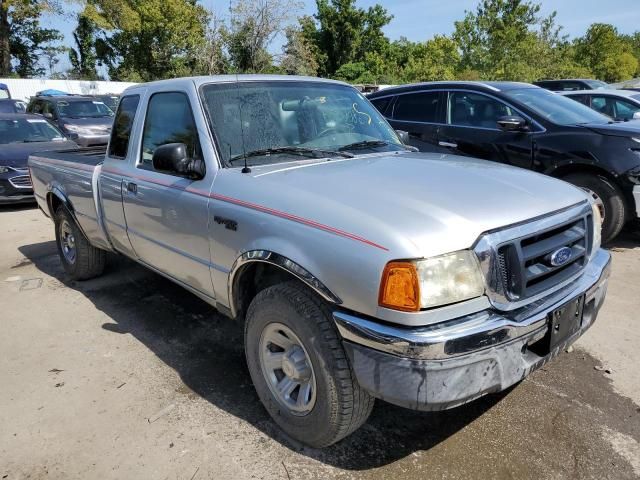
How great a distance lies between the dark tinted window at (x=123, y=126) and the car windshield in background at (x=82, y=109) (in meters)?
11.5

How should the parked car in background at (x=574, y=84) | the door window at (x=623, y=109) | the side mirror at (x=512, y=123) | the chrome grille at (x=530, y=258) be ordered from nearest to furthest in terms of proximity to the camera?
the chrome grille at (x=530, y=258) < the side mirror at (x=512, y=123) < the door window at (x=623, y=109) < the parked car in background at (x=574, y=84)

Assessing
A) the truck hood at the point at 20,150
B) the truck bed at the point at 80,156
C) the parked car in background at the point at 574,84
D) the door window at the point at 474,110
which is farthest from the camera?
the parked car in background at the point at 574,84

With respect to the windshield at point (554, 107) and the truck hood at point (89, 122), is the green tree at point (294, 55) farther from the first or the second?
the windshield at point (554, 107)

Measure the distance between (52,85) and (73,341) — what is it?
96.1ft

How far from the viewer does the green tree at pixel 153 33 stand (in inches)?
1351

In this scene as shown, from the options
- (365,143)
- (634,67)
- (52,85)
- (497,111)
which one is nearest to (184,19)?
(52,85)

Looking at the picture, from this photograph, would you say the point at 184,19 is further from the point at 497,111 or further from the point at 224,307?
the point at 224,307

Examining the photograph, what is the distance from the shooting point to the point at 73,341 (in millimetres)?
4004

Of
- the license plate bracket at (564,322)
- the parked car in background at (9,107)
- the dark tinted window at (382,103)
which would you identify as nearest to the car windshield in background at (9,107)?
the parked car in background at (9,107)

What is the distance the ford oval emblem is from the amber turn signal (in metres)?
0.81

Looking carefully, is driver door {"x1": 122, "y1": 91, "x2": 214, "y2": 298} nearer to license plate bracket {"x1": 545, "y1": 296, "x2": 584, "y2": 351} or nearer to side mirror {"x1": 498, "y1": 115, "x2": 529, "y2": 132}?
license plate bracket {"x1": 545, "y1": 296, "x2": 584, "y2": 351}

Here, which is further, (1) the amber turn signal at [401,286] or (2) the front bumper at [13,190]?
(2) the front bumper at [13,190]

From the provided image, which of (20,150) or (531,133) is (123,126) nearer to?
(531,133)

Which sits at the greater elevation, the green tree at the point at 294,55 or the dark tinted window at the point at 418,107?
the green tree at the point at 294,55
